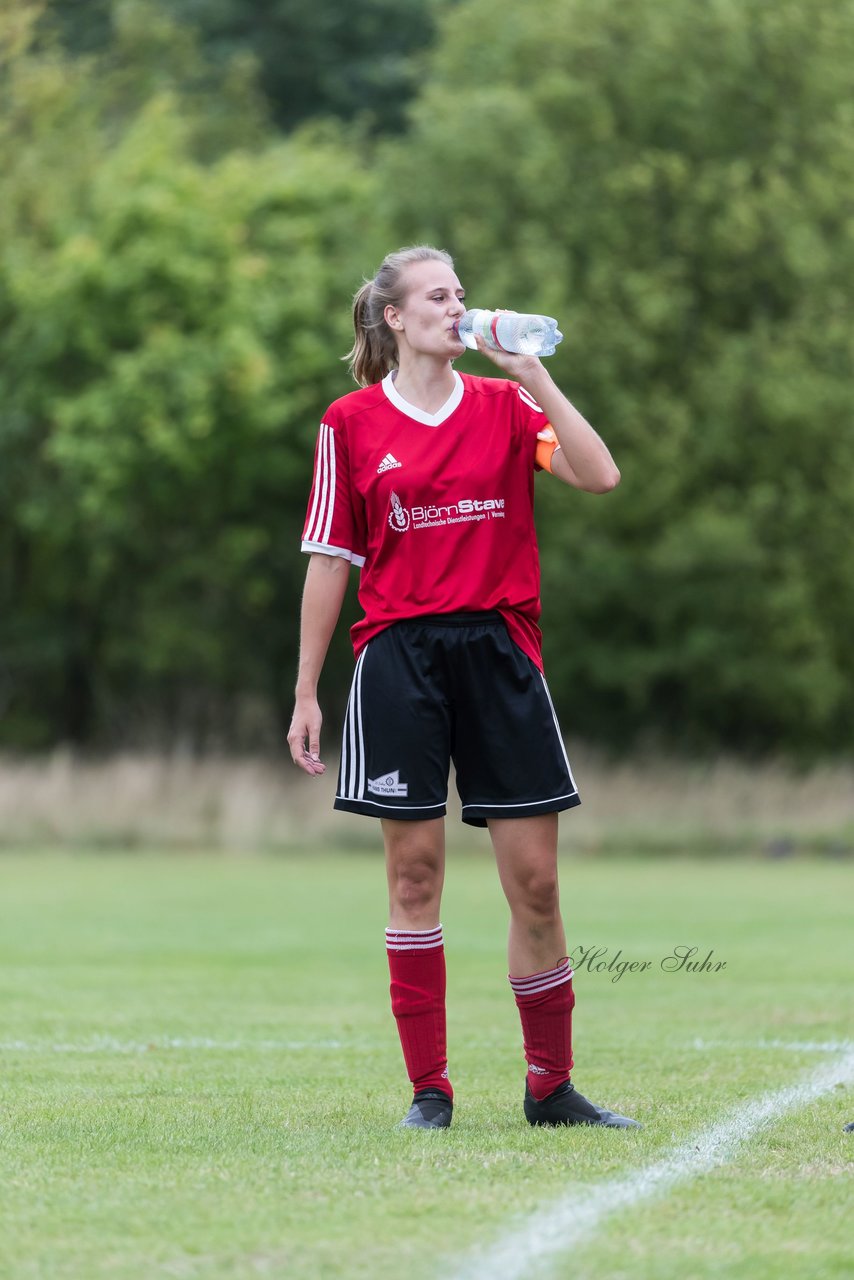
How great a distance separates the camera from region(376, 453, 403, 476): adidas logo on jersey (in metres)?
5.21

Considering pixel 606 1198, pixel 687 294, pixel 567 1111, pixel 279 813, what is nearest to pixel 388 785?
pixel 567 1111

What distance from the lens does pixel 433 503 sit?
5188 millimetres

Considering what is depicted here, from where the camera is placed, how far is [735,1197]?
4086 mm

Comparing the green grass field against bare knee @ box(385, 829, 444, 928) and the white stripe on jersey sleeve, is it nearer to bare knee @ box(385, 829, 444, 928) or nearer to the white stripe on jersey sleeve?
bare knee @ box(385, 829, 444, 928)

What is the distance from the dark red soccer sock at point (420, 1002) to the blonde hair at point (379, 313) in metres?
1.54

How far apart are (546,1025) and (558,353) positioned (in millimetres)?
23179

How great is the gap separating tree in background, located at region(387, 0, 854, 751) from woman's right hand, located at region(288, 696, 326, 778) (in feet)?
74.8

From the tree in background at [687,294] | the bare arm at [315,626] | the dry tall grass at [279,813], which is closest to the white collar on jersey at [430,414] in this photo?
the bare arm at [315,626]

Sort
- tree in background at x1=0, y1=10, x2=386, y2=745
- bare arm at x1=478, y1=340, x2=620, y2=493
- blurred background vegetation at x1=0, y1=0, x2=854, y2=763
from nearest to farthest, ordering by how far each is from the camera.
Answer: bare arm at x1=478, y1=340, x2=620, y2=493, blurred background vegetation at x1=0, y1=0, x2=854, y2=763, tree in background at x1=0, y1=10, x2=386, y2=745

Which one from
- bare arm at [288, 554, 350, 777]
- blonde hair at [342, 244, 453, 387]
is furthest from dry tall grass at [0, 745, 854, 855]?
bare arm at [288, 554, 350, 777]

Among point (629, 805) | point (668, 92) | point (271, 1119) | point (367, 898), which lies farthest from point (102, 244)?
point (271, 1119)

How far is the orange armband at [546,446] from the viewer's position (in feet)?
17.3

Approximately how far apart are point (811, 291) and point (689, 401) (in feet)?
7.60
